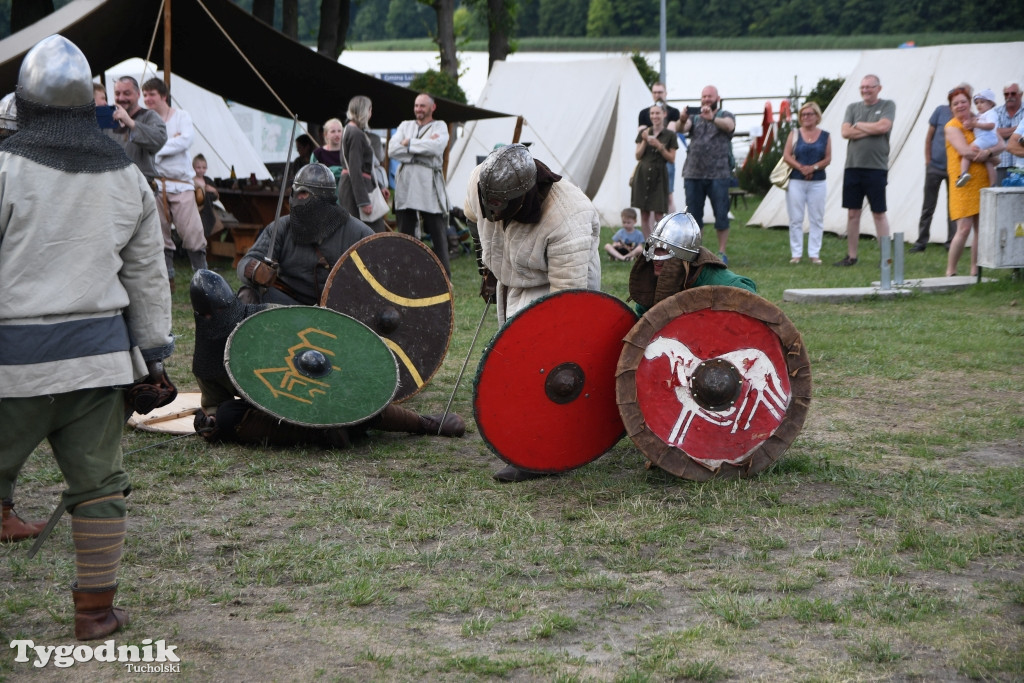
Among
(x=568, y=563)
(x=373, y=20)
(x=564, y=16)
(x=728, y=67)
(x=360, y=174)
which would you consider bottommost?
(x=568, y=563)

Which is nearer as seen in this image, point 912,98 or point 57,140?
point 57,140

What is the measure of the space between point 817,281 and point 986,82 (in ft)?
15.5

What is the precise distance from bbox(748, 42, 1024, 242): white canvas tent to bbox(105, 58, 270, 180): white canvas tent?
300 inches

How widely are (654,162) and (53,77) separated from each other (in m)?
8.68

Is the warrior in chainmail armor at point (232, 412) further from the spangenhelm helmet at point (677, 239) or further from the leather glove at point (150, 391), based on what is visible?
the leather glove at point (150, 391)

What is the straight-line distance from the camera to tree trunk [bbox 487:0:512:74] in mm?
18141

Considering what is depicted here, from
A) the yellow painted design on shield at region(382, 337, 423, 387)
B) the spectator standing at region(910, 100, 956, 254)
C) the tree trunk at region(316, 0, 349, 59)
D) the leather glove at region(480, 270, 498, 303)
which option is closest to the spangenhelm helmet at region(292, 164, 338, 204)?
the yellow painted design on shield at region(382, 337, 423, 387)

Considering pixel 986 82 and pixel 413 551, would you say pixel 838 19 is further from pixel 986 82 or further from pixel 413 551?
pixel 413 551

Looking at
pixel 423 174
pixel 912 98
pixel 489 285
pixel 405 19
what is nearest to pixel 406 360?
pixel 489 285

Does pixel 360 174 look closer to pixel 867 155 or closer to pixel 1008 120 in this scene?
pixel 867 155

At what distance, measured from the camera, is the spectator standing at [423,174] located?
9875 millimetres

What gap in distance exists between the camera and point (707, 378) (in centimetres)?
438

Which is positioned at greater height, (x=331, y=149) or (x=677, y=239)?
(x=331, y=149)

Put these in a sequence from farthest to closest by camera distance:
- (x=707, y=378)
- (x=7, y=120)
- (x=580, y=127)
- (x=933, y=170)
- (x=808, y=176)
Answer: (x=580, y=127), (x=933, y=170), (x=808, y=176), (x=7, y=120), (x=707, y=378)
